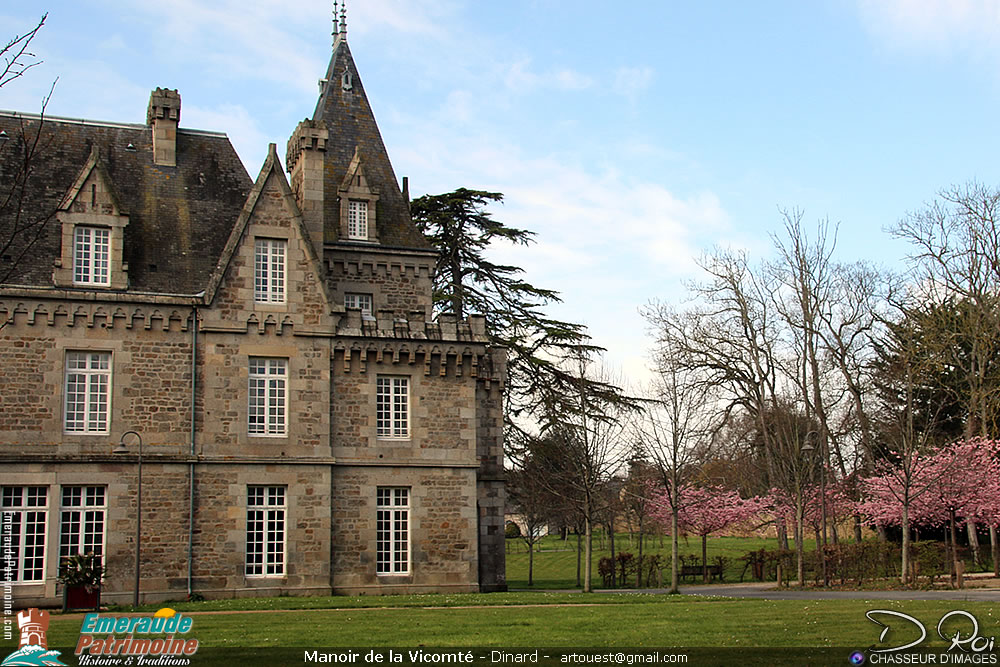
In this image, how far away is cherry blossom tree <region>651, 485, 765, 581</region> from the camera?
44.0m

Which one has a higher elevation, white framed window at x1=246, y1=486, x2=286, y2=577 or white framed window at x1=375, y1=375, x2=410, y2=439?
white framed window at x1=375, y1=375, x2=410, y2=439

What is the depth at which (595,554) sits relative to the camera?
59438 millimetres

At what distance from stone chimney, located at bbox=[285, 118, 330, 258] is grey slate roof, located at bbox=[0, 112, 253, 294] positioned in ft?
5.83

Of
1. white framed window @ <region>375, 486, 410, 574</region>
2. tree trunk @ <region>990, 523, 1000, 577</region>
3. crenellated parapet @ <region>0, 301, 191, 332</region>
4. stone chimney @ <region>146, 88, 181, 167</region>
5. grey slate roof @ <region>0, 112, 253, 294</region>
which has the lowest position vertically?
tree trunk @ <region>990, 523, 1000, 577</region>

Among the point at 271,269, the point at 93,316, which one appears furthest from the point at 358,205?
the point at 93,316

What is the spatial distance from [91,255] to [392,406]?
334 inches

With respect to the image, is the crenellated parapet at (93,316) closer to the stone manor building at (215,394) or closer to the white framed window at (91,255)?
the stone manor building at (215,394)

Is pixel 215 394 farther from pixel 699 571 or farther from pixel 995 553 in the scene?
pixel 995 553

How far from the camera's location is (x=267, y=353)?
1073 inches

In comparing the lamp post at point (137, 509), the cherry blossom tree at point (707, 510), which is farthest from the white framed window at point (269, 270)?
the cherry blossom tree at point (707, 510)

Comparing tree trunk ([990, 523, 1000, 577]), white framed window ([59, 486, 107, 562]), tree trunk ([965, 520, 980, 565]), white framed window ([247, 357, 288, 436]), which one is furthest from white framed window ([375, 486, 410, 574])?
tree trunk ([965, 520, 980, 565])

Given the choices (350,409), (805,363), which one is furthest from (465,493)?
(805,363)
